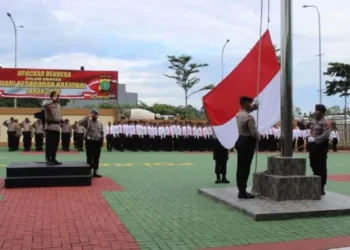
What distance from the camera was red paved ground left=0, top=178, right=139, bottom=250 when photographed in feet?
18.4

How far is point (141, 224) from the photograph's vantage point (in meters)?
6.64

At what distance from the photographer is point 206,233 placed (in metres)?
6.13

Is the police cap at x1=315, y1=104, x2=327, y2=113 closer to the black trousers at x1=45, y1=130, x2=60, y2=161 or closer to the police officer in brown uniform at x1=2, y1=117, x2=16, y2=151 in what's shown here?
the black trousers at x1=45, y1=130, x2=60, y2=161

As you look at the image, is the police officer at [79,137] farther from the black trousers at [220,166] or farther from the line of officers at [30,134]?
the black trousers at [220,166]

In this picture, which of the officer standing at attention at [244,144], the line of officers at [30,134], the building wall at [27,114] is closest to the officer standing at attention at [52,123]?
the officer standing at attention at [244,144]

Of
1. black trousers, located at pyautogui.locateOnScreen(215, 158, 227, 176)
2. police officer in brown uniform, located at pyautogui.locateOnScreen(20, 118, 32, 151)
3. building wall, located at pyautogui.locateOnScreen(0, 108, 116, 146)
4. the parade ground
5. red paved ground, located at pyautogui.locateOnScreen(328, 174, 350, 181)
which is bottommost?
the parade ground

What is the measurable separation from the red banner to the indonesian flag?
19.5m

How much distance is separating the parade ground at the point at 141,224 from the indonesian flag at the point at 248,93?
1.52 metres

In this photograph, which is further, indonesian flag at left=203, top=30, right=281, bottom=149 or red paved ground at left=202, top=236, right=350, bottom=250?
indonesian flag at left=203, top=30, right=281, bottom=149

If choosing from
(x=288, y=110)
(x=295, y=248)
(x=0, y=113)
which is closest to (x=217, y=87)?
(x=288, y=110)

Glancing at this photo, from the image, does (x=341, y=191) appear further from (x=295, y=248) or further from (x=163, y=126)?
(x=163, y=126)

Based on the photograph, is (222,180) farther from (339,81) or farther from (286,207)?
(339,81)

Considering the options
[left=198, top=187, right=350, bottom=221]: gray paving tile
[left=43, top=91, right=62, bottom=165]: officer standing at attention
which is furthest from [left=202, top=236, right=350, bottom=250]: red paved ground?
[left=43, top=91, right=62, bottom=165]: officer standing at attention

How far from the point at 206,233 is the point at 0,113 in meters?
25.0
